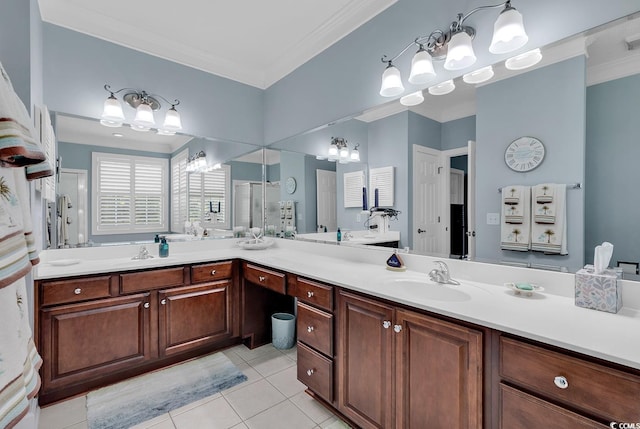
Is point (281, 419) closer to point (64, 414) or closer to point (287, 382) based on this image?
point (287, 382)

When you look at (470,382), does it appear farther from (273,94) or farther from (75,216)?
(273,94)

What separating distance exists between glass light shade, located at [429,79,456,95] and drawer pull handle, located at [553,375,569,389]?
1.46m

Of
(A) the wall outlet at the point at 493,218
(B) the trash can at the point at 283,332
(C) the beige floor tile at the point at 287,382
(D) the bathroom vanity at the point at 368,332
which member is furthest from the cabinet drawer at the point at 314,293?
(A) the wall outlet at the point at 493,218

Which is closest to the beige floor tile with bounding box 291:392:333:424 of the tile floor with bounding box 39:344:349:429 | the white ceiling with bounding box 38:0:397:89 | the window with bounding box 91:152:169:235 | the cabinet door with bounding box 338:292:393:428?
the tile floor with bounding box 39:344:349:429

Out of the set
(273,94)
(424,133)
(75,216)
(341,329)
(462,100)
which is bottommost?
(341,329)

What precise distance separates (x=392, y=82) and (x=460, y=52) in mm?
434

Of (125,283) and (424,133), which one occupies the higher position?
(424,133)

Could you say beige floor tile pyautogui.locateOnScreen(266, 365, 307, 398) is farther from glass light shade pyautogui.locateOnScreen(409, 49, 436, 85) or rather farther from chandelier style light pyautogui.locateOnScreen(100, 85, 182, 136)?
chandelier style light pyautogui.locateOnScreen(100, 85, 182, 136)

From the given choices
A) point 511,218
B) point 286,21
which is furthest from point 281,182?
point 511,218

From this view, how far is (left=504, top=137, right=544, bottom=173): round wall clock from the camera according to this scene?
1.33 m

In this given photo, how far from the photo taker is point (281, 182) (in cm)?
307

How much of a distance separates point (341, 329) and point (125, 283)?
5.07 feet

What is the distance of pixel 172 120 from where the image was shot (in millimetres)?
2574

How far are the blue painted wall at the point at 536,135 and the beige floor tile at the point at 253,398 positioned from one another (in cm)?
157
